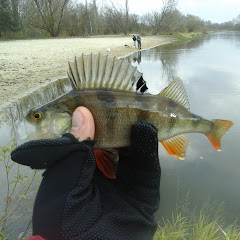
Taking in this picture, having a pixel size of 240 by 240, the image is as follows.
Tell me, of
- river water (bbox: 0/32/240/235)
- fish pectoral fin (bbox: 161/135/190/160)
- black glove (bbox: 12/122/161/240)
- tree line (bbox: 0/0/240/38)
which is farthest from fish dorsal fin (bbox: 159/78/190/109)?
tree line (bbox: 0/0/240/38)

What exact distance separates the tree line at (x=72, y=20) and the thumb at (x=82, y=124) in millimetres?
48627

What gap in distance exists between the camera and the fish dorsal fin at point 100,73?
2049 mm

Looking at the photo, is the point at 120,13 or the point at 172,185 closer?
the point at 172,185

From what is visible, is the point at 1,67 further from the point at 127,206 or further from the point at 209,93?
the point at 127,206

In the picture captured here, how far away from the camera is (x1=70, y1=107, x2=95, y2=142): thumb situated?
180 centimetres

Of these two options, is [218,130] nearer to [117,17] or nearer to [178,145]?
[178,145]

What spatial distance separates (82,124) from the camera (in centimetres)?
182

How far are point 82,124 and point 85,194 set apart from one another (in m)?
0.54

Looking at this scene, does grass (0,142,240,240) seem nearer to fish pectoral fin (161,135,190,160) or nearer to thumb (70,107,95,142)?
fish pectoral fin (161,135,190,160)

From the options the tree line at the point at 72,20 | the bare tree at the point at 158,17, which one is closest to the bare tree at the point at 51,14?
the tree line at the point at 72,20

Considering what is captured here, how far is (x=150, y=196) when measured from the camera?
223cm

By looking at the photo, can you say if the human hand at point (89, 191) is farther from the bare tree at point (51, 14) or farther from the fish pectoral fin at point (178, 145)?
the bare tree at point (51, 14)

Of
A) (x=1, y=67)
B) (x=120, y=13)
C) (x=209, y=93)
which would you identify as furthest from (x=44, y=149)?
(x=120, y=13)

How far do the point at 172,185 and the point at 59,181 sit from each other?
139 inches
